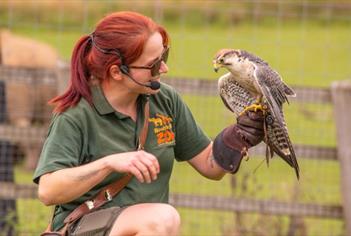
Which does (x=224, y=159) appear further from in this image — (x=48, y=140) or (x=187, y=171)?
(x=187, y=171)

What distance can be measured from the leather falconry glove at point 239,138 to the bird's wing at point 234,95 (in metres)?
0.12

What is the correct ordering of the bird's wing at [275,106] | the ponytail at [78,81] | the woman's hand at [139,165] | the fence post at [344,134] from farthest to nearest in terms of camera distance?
the fence post at [344,134]
the bird's wing at [275,106]
the ponytail at [78,81]
the woman's hand at [139,165]

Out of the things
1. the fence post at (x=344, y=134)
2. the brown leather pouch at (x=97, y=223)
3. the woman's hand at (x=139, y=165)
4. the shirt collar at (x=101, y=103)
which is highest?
the shirt collar at (x=101, y=103)

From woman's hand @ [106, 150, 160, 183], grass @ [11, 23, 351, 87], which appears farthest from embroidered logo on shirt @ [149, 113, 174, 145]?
grass @ [11, 23, 351, 87]

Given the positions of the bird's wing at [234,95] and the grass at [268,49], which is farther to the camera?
the grass at [268,49]

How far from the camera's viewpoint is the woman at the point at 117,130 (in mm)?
5133

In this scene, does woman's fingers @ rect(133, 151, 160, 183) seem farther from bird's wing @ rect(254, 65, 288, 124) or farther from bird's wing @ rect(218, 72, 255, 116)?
bird's wing @ rect(218, 72, 255, 116)

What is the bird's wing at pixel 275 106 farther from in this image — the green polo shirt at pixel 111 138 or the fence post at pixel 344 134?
the fence post at pixel 344 134

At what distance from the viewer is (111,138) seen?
539cm

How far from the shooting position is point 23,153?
35.0 ft

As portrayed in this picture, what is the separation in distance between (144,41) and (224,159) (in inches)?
31.1

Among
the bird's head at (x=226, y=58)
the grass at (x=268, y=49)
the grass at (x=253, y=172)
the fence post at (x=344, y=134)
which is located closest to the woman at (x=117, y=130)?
the bird's head at (x=226, y=58)

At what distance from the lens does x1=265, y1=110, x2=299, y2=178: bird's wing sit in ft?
18.2

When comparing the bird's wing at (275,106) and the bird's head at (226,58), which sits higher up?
the bird's head at (226,58)
